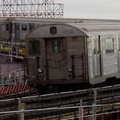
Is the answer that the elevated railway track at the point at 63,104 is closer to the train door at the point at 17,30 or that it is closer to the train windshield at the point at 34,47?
the train windshield at the point at 34,47

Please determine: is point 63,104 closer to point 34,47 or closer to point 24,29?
point 34,47

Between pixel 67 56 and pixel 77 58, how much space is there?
14.3 inches

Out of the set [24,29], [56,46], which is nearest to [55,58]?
[56,46]

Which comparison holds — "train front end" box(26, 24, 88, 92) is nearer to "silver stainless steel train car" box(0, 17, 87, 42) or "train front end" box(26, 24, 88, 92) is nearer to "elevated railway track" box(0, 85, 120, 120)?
"elevated railway track" box(0, 85, 120, 120)

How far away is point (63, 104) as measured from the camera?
36.6 feet

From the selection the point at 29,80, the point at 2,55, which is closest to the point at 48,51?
the point at 29,80

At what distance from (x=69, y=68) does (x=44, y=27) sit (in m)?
1.75

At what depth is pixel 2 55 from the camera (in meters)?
35.4

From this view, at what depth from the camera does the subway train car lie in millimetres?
13117

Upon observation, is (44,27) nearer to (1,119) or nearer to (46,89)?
(46,89)

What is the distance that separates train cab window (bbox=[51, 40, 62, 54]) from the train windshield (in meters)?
0.60

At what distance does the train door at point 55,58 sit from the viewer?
1341 cm

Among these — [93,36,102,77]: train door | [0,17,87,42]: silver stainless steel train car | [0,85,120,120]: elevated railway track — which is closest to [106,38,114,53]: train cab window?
[93,36,102,77]: train door

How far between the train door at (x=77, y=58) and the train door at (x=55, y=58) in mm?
237
